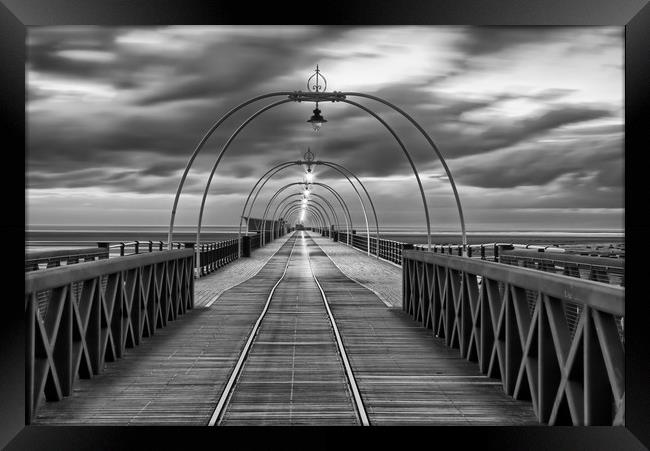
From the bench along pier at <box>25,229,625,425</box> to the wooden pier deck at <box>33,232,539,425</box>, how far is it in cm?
3

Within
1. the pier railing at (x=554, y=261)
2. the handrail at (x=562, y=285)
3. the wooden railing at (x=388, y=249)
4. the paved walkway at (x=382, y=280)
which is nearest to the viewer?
the handrail at (x=562, y=285)

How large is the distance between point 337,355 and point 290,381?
5.09 feet

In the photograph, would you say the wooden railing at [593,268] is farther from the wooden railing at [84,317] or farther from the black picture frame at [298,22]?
the wooden railing at [84,317]

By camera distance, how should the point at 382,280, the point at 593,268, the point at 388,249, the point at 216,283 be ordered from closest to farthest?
the point at 593,268, the point at 216,283, the point at 382,280, the point at 388,249

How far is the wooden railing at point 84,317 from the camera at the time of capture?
A: 523cm

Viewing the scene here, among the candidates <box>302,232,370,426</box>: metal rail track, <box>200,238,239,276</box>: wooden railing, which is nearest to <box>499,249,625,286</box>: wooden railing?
<box>302,232,370,426</box>: metal rail track

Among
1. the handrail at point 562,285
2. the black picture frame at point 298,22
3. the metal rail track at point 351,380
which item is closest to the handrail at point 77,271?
the black picture frame at point 298,22

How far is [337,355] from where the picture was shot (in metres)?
8.50

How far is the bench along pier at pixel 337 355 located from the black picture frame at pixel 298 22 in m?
0.30

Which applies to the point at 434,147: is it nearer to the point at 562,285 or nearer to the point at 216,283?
the point at 216,283

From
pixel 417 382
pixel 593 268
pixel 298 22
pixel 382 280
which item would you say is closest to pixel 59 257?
pixel 417 382
